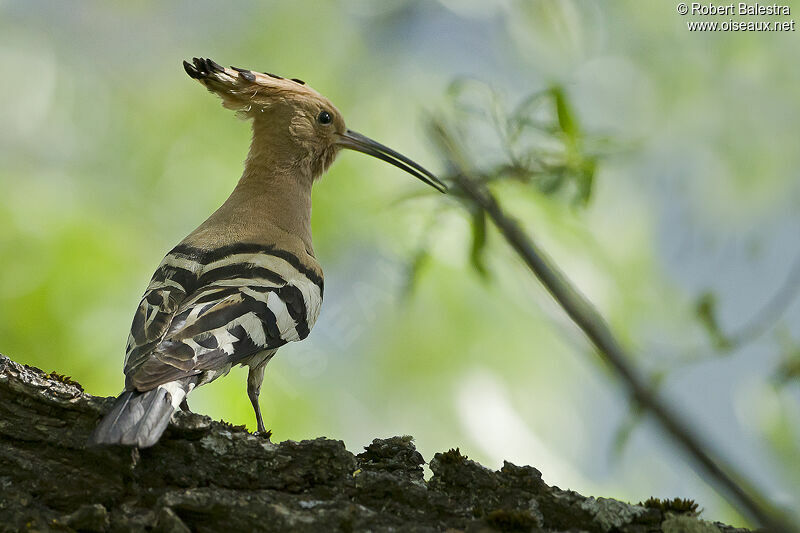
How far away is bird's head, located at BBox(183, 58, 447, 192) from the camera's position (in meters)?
3.83

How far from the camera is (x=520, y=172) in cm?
141

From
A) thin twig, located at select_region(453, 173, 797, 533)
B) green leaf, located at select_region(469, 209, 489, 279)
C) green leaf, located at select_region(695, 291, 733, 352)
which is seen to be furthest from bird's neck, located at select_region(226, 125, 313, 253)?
thin twig, located at select_region(453, 173, 797, 533)

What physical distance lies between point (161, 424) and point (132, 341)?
0.61 meters

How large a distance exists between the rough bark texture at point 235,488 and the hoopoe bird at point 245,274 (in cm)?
14

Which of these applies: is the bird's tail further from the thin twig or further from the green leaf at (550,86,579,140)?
the thin twig

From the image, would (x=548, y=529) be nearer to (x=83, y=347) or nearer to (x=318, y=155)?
(x=318, y=155)

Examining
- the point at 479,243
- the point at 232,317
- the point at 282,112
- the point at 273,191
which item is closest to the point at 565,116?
the point at 479,243

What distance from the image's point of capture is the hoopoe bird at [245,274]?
2.25 meters

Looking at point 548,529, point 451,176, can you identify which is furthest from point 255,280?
point 451,176

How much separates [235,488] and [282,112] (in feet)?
7.37

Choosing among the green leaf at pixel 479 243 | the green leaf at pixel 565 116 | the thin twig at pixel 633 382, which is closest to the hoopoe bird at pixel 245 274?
the green leaf at pixel 565 116

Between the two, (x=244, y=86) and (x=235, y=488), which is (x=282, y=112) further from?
(x=235, y=488)

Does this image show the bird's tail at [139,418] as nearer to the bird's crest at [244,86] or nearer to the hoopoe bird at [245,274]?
the hoopoe bird at [245,274]

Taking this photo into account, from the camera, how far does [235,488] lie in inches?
81.5
